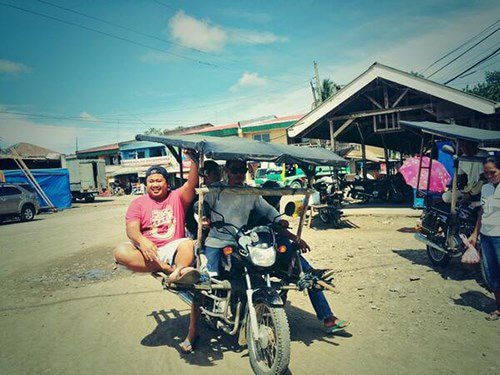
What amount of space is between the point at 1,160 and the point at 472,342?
96.5ft

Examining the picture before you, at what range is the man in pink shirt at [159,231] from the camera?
10.5ft

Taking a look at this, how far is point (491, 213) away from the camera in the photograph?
3881mm

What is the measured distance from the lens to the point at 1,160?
23.5 metres

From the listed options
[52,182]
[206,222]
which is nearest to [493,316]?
[206,222]

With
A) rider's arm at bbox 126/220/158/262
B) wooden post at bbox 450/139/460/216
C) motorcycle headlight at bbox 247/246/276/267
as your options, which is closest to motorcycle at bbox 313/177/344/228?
wooden post at bbox 450/139/460/216

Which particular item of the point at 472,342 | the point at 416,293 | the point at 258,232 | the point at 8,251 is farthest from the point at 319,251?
the point at 8,251

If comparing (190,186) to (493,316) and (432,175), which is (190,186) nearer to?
(493,316)

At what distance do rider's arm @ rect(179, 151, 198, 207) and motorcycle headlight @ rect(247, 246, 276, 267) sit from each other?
3.44ft

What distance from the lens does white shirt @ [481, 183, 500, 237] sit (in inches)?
151

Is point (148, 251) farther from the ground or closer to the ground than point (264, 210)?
closer to the ground

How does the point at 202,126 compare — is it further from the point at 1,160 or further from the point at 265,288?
the point at 265,288

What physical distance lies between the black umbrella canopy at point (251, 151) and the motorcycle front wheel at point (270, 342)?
1.47 m

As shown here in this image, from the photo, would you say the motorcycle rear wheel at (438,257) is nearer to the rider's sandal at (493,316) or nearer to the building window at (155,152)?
the rider's sandal at (493,316)

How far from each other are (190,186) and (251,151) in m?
0.93
